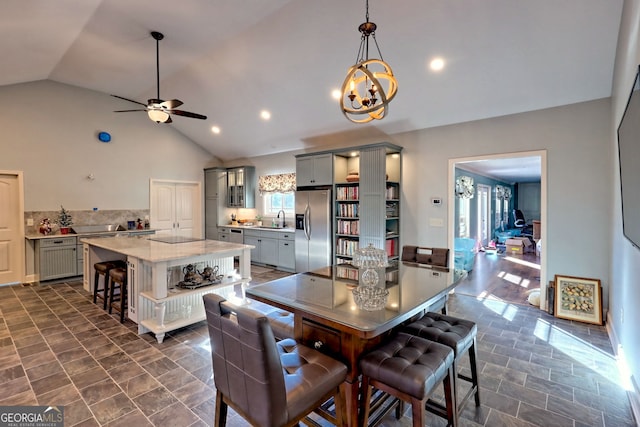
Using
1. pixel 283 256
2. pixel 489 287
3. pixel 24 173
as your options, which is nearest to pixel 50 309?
pixel 24 173

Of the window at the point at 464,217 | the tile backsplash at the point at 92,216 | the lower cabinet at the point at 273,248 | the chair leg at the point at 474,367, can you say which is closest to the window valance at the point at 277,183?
the lower cabinet at the point at 273,248

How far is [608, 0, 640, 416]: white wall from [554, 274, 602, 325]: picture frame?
16cm

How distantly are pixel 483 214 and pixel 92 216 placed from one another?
34.0 feet

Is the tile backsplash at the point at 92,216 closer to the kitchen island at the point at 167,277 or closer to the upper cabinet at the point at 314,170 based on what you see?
the kitchen island at the point at 167,277

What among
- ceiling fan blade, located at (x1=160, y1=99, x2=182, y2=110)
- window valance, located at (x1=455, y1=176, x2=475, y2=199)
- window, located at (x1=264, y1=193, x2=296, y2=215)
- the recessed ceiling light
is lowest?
window, located at (x1=264, y1=193, x2=296, y2=215)

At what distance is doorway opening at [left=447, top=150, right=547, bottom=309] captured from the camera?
14.2ft

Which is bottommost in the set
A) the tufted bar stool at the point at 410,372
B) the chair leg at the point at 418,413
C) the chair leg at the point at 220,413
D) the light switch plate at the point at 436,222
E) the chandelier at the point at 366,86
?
the chair leg at the point at 220,413

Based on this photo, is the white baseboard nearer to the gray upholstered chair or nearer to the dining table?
the dining table

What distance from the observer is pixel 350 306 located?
1690 millimetres

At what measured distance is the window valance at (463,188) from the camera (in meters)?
7.21

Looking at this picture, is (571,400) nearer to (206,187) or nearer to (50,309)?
(50,309)

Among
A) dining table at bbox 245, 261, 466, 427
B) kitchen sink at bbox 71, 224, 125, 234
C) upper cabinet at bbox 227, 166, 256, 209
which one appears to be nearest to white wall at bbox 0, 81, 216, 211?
kitchen sink at bbox 71, 224, 125, 234

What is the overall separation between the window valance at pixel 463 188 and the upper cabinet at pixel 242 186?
16.1 ft

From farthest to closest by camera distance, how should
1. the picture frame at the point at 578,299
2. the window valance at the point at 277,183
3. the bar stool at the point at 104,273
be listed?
the window valance at the point at 277,183 → the bar stool at the point at 104,273 → the picture frame at the point at 578,299
